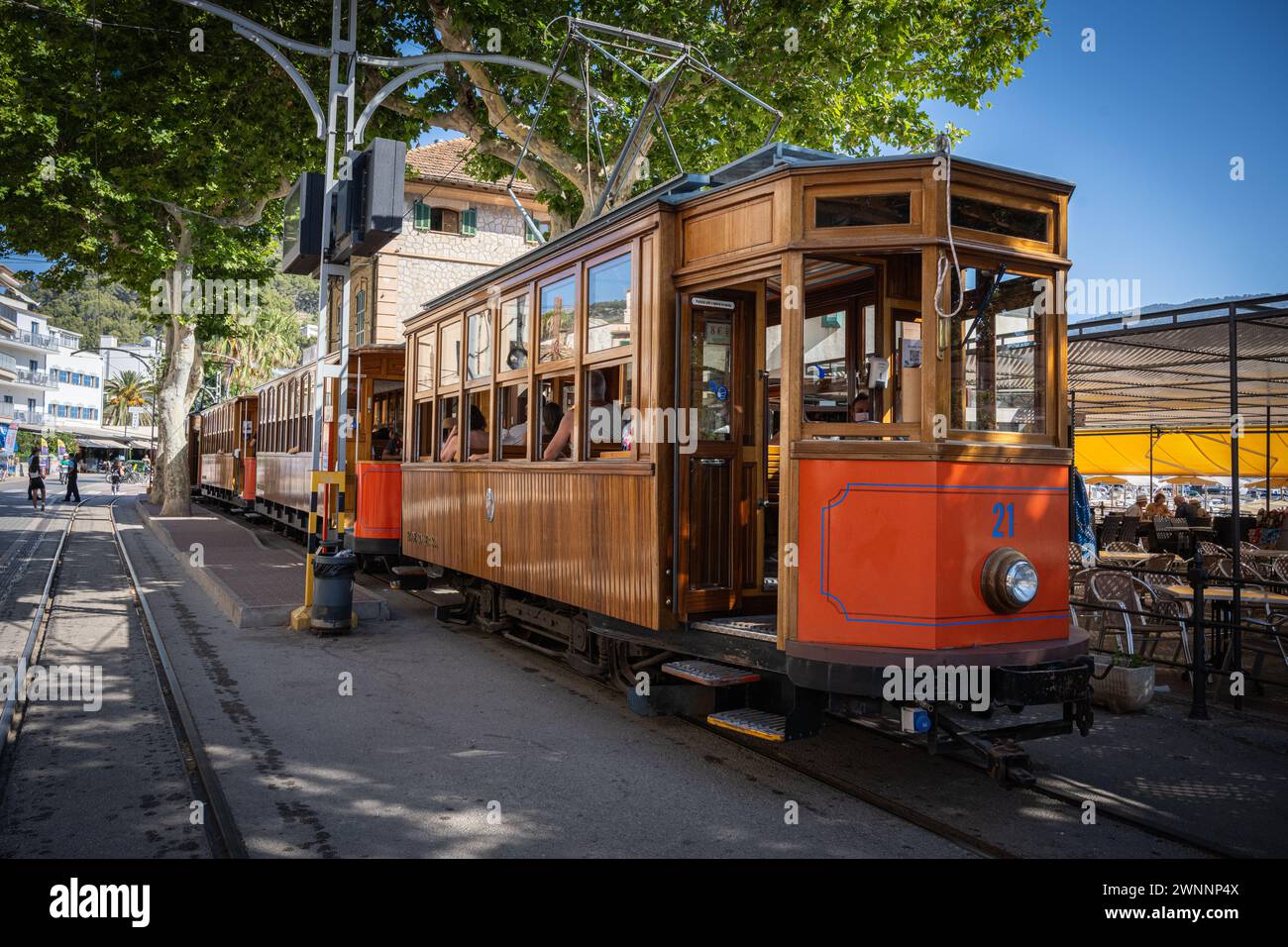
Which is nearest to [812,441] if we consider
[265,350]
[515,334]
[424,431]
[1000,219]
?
[1000,219]

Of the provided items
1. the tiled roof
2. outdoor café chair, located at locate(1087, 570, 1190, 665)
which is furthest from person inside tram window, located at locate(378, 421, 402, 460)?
the tiled roof

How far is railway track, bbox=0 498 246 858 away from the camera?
4.07m

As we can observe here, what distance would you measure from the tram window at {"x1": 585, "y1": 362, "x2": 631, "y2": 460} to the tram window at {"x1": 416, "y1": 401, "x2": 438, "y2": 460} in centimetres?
355

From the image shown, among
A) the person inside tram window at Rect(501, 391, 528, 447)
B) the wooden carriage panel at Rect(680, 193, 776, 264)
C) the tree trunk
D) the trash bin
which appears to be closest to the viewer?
the wooden carriage panel at Rect(680, 193, 776, 264)

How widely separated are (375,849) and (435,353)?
238 inches

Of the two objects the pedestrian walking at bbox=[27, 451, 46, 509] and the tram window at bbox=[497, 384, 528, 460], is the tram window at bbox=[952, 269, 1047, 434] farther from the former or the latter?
the pedestrian walking at bbox=[27, 451, 46, 509]

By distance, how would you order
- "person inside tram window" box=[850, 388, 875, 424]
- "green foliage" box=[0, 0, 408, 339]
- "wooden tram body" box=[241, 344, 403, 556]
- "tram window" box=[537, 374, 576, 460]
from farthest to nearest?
"green foliage" box=[0, 0, 408, 339] → "wooden tram body" box=[241, 344, 403, 556] → "tram window" box=[537, 374, 576, 460] → "person inside tram window" box=[850, 388, 875, 424]

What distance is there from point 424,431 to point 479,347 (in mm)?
2025

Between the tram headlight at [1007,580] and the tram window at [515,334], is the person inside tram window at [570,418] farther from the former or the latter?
the tram headlight at [1007,580]

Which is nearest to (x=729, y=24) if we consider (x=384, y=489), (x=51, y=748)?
(x=384, y=489)

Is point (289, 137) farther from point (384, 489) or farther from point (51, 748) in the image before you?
point (51, 748)

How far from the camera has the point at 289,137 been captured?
15078 mm

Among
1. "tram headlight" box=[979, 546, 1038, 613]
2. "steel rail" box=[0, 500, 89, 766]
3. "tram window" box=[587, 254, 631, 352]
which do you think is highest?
"tram window" box=[587, 254, 631, 352]
